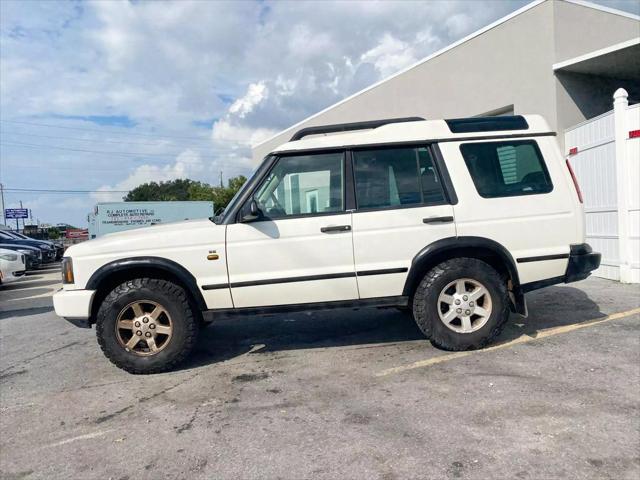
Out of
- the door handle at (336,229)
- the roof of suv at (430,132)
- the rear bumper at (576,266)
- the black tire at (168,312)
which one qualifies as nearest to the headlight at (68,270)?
the black tire at (168,312)

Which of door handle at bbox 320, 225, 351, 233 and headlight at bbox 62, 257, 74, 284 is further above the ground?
door handle at bbox 320, 225, 351, 233

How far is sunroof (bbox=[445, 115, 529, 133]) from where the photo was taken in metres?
4.54

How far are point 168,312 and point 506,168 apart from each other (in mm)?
3477

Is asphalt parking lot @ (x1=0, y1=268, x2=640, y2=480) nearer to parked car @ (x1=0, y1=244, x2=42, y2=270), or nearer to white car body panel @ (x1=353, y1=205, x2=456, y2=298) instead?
white car body panel @ (x1=353, y1=205, x2=456, y2=298)

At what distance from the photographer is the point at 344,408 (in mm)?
3395

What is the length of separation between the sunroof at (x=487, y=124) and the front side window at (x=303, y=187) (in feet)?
3.87

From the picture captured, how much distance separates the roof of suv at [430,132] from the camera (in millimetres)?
4441

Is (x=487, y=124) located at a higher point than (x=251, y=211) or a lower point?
higher

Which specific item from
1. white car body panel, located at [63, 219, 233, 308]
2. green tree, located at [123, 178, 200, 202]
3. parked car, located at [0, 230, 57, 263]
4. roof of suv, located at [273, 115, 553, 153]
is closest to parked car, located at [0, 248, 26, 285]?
parked car, located at [0, 230, 57, 263]

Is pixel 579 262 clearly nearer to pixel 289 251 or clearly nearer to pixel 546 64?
pixel 289 251

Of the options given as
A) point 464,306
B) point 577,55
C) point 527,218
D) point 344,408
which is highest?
point 577,55

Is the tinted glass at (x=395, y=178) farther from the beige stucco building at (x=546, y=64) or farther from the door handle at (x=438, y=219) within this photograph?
the beige stucco building at (x=546, y=64)

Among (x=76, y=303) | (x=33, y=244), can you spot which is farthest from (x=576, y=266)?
(x=33, y=244)

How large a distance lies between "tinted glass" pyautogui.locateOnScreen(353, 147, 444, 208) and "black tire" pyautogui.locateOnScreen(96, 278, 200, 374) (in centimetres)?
190
